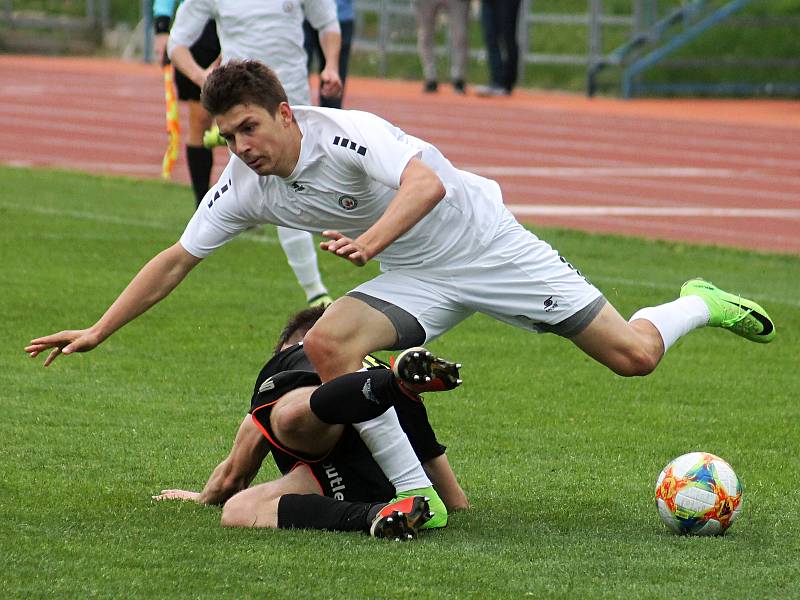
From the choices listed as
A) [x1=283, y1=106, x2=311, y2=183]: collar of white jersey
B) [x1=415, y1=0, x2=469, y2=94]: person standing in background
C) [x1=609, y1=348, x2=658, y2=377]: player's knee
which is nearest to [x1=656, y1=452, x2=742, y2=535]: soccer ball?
[x1=609, y1=348, x2=658, y2=377]: player's knee

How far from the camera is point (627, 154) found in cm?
1823

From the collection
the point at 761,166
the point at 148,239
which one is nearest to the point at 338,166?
the point at 148,239

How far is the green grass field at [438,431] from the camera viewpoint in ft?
15.4

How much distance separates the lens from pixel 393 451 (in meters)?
5.29

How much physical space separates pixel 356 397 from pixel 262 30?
5096 millimetres

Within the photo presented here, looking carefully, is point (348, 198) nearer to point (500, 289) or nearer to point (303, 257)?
point (500, 289)

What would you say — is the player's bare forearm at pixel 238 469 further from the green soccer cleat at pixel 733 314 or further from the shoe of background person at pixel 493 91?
the shoe of background person at pixel 493 91

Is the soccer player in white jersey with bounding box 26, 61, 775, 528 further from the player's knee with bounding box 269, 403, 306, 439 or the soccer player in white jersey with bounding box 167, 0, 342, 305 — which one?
the soccer player in white jersey with bounding box 167, 0, 342, 305

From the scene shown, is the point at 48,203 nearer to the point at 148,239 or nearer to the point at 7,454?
the point at 148,239

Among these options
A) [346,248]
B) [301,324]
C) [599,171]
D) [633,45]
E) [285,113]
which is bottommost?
[599,171]

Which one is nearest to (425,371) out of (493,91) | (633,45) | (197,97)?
(197,97)

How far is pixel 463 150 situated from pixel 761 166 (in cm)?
328

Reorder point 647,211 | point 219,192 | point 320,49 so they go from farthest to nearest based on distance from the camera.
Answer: point 647,211
point 320,49
point 219,192

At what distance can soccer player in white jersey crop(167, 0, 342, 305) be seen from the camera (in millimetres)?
9734
